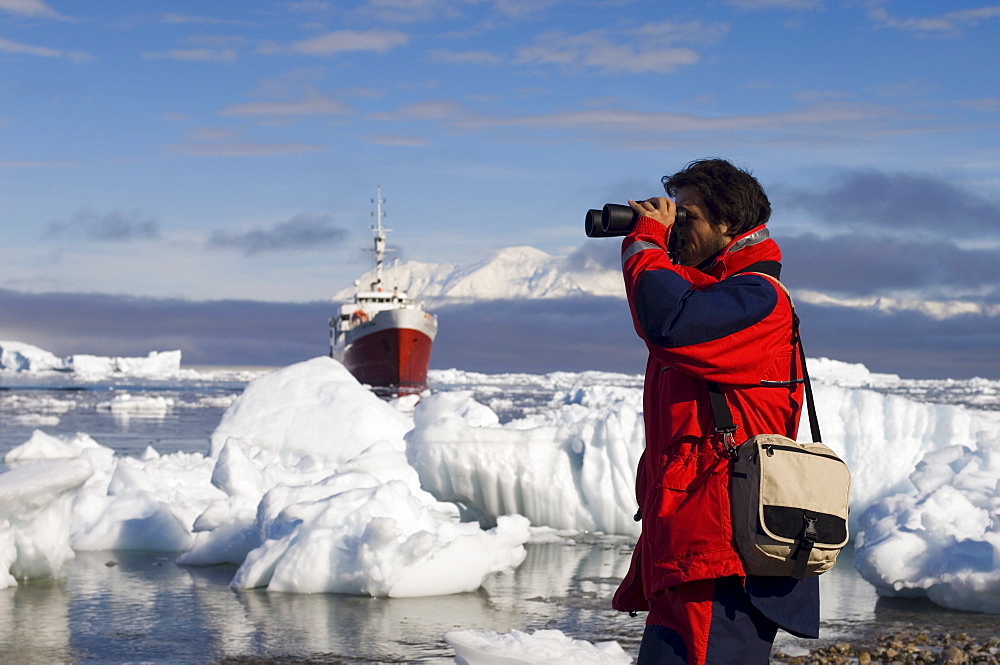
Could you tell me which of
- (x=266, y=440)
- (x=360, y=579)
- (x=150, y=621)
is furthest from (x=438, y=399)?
(x=150, y=621)

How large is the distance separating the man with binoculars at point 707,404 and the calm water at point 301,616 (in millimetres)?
3070

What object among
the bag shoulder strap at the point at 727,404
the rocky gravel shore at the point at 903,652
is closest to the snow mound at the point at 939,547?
the rocky gravel shore at the point at 903,652

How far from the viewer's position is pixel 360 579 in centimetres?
708

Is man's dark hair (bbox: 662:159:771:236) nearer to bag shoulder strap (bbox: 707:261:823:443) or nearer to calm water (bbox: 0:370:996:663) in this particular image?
bag shoulder strap (bbox: 707:261:823:443)

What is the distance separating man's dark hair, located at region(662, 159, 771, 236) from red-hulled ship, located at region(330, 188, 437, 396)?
43247 mm

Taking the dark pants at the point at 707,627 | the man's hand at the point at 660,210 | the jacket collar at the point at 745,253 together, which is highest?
the man's hand at the point at 660,210

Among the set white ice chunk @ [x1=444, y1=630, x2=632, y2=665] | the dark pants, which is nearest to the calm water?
white ice chunk @ [x1=444, y1=630, x2=632, y2=665]

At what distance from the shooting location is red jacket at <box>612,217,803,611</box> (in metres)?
2.46

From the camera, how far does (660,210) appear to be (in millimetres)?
2660

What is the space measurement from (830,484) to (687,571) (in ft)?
1.25

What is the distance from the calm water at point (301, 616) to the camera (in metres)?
5.57

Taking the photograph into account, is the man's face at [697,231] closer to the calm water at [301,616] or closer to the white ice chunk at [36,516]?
the calm water at [301,616]

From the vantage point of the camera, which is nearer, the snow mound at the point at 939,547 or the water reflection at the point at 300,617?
the water reflection at the point at 300,617

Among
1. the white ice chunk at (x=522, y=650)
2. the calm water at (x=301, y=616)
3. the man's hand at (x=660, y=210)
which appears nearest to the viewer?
the man's hand at (x=660, y=210)
